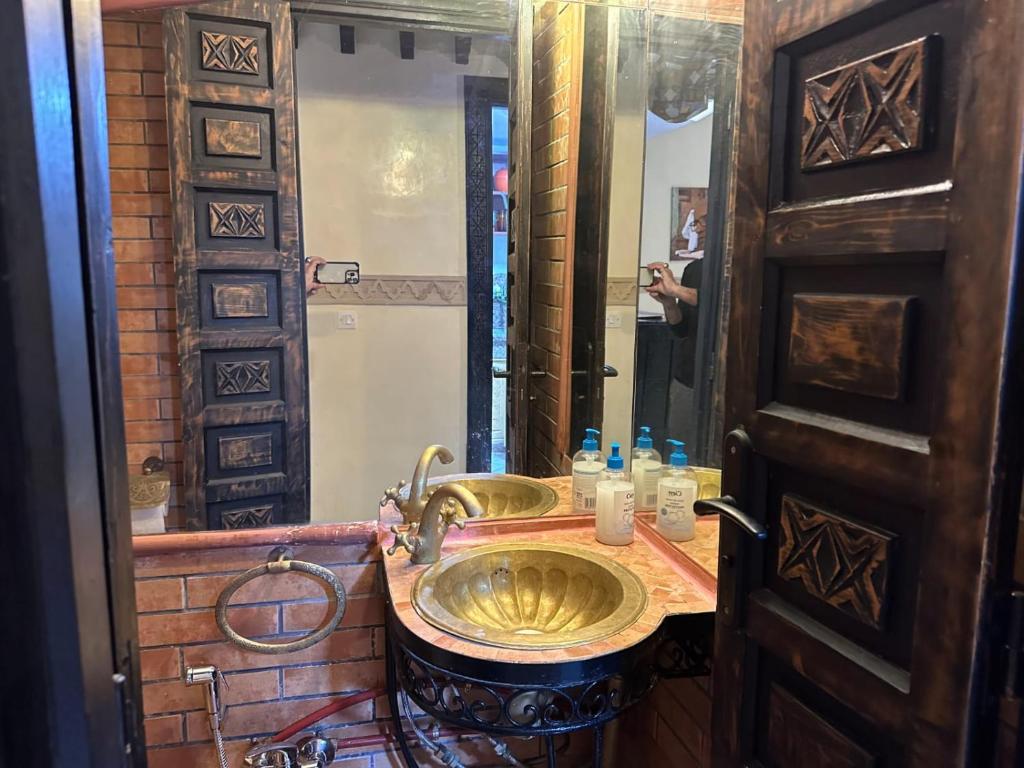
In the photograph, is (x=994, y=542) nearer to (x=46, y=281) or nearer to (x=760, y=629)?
(x=760, y=629)

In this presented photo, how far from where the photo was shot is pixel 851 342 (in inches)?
31.7

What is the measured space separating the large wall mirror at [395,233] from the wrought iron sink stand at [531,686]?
465 millimetres

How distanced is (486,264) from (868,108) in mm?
1056

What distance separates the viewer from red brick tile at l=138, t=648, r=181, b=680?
150 centimetres

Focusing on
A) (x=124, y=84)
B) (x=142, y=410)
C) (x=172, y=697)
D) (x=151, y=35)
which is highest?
(x=151, y=35)

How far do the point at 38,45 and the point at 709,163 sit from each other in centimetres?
137

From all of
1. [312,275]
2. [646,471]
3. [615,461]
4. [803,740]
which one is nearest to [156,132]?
[312,275]

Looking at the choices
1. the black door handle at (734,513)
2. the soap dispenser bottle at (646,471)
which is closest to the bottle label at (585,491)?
the soap dispenser bottle at (646,471)

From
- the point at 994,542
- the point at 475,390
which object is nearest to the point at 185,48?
the point at 475,390

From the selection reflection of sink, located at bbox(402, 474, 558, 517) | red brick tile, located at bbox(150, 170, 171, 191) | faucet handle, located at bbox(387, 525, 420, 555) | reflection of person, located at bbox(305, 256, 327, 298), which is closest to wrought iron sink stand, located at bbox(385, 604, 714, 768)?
faucet handle, located at bbox(387, 525, 420, 555)

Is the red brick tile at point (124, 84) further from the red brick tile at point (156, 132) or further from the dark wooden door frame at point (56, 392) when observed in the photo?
the dark wooden door frame at point (56, 392)

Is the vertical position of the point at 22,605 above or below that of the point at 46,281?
below

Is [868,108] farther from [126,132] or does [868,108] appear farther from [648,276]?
[126,132]

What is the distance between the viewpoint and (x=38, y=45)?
0.35 meters
